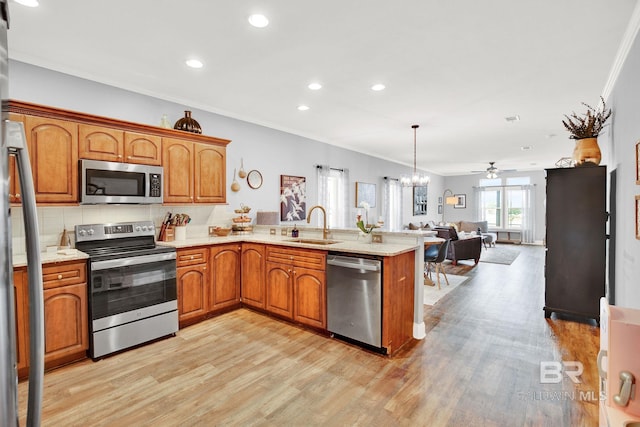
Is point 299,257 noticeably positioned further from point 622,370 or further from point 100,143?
point 622,370

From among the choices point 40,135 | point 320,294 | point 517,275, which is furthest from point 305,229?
point 517,275

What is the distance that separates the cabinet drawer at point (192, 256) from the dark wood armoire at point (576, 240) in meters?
4.05

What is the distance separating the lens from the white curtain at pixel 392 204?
8305 mm

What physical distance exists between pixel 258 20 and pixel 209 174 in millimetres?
2106

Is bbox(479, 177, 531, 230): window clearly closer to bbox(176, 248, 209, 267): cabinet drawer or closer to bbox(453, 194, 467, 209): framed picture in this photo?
bbox(453, 194, 467, 209): framed picture

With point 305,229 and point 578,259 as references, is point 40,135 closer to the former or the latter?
point 305,229

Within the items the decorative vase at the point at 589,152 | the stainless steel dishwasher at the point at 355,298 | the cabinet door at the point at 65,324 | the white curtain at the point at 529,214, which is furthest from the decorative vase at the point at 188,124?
the white curtain at the point at 529,214

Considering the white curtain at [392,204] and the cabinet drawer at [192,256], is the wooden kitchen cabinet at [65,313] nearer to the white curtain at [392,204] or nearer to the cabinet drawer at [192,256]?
the cabinet drawer at [192,256]

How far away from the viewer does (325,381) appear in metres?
2.45

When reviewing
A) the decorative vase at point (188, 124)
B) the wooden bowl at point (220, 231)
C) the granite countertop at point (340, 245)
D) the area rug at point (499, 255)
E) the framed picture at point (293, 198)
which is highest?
the decorative vase at point (188, 124)

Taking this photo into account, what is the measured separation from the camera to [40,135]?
2.69m

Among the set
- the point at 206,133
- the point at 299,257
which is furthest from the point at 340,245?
the point at 206,133

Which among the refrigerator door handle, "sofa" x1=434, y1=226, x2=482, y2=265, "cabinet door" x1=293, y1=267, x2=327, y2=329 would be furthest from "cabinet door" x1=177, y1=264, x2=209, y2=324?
"sofa" x1=434, y1=226, x2=482, y2=265

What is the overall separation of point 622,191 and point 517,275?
367cm
